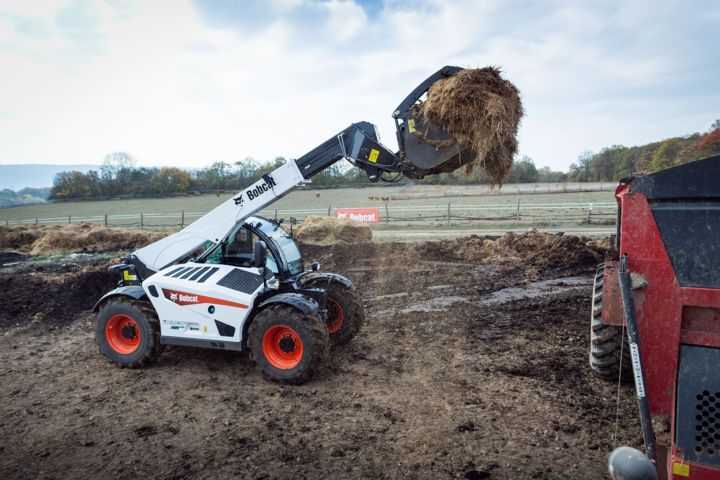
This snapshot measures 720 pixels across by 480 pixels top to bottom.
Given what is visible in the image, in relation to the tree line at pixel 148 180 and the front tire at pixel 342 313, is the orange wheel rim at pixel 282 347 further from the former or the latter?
the tree line at pixel 148 180

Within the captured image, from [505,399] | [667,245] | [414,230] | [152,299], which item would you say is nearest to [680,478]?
[667,245]

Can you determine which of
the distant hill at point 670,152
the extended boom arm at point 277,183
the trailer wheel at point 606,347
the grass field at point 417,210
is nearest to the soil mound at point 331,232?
the grass field at point 417,210

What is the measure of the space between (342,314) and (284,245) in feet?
4.35

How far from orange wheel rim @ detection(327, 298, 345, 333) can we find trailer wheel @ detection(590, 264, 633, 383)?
345 cm

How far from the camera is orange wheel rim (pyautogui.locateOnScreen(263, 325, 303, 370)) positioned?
6.21 meters

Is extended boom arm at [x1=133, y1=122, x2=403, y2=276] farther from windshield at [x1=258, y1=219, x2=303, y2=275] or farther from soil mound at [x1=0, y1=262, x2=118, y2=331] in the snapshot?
soil mound at [x1=0, y1=262, x2=118, y2=331]

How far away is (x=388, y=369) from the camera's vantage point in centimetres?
676

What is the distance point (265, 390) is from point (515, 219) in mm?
20630

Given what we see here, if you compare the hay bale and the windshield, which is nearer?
the hay bale

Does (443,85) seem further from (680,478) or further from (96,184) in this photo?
(96,184)

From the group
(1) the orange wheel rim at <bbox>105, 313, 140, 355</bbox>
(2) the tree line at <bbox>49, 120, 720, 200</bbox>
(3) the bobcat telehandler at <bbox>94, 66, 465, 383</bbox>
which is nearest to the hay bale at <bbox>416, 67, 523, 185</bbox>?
(3) the bobcat telehandler at <bbox>94, 66, 465, 383</bbox>

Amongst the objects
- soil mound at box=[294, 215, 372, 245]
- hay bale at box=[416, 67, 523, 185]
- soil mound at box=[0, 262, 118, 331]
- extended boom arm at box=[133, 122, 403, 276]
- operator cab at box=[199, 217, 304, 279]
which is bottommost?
soil mound at box=[0, 262, 118, 331]

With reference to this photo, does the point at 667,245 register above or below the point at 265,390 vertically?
above

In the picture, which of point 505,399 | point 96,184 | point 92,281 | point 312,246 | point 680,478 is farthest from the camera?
point 96,184
